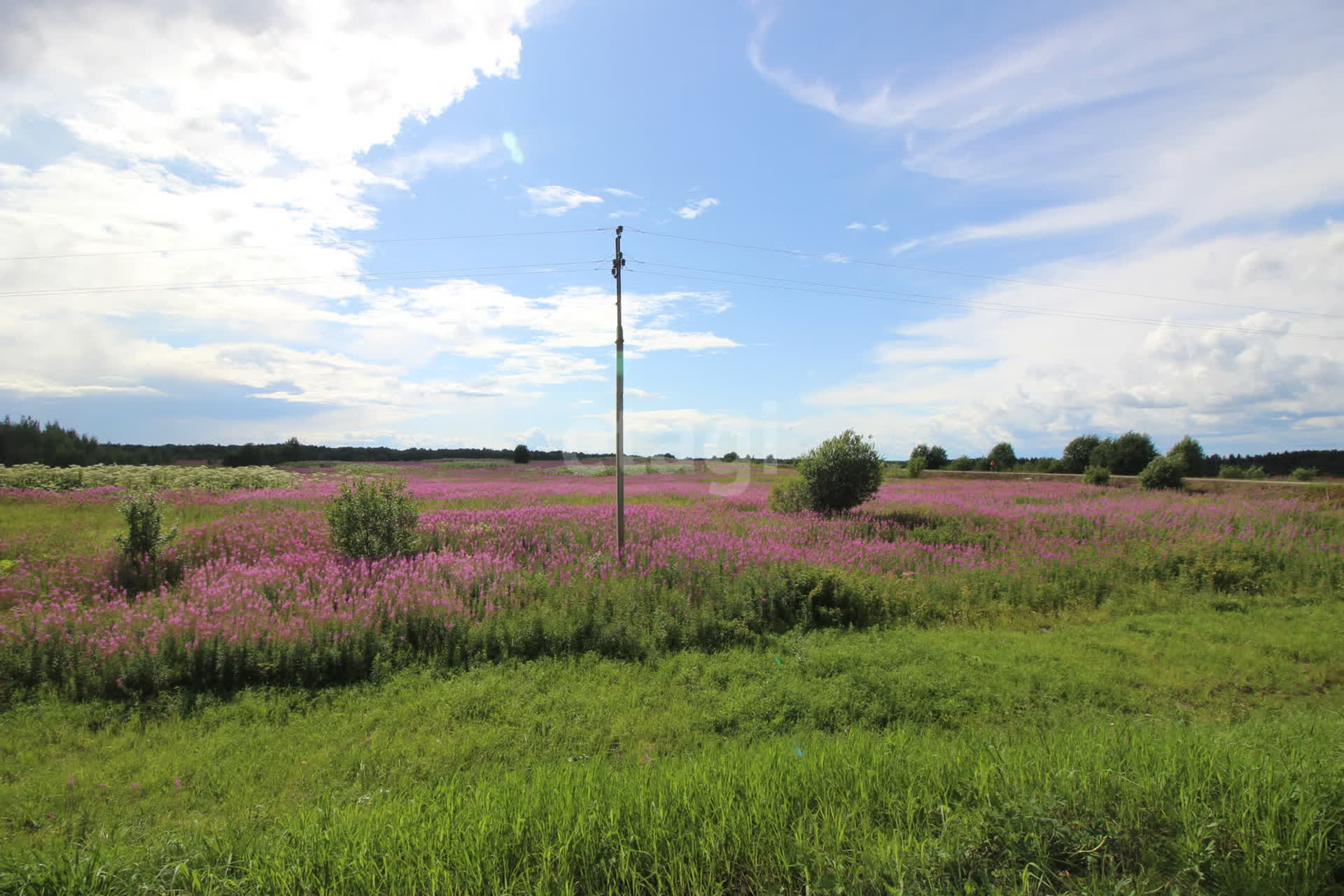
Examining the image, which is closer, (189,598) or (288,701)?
(288,701)

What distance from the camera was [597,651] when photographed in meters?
8.59

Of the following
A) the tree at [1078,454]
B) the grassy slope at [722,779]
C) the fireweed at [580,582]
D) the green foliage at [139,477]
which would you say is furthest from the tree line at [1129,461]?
the green foliage at [139,477]

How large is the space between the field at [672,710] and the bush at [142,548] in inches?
12.4

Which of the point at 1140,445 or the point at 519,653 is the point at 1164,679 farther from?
the point at 1140,445

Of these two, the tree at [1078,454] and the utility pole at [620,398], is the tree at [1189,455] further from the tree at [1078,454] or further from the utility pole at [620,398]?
the utility pole at [620,398]

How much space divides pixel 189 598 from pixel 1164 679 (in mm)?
14465

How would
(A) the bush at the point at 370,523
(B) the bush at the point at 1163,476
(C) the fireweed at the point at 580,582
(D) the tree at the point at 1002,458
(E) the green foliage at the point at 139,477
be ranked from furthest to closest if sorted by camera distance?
(D) the tree at the point at 1002,458
(B) the bush at the point at 1163,476
(E) the green foliage at the point at 139,477
(A) the bush at the point at 370,523
(C) the fireweed at the point at 580,582

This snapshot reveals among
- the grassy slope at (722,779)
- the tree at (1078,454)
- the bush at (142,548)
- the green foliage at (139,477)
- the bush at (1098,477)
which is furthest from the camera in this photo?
the tree at (1078,454)

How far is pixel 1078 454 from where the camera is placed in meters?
41.6

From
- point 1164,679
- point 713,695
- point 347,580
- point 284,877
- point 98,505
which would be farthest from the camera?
point 98,505

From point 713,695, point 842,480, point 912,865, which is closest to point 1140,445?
point 842,480

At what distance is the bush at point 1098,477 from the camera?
31594mm

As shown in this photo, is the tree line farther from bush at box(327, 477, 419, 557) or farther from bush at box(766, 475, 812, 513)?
bush at box(327, 477, 419, 557)

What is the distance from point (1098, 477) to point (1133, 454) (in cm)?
853
